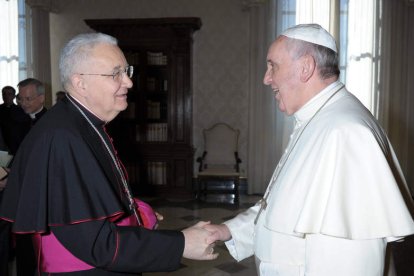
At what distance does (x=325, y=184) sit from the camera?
4.82 feet

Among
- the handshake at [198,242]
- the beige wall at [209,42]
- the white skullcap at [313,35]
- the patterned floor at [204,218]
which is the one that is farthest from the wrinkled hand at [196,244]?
the beige wall at [209,42]

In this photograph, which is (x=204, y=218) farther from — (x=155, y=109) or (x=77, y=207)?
(x=77, y=207)

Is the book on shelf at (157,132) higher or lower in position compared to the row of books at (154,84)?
lower

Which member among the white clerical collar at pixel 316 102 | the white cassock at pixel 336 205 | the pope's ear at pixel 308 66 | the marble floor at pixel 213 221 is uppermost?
the pope's ear at pixel 308 66

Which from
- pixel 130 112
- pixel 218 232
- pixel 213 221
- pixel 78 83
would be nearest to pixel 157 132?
pixel 130 112

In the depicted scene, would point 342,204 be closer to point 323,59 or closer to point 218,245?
point 323,59

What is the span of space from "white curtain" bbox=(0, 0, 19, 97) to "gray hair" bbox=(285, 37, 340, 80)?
698 cm

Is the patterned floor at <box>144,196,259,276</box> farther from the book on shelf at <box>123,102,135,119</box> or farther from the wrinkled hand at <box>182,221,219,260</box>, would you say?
the wrinkled hand at <box>182,221,219,260</box>

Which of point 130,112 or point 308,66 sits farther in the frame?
point 130,112

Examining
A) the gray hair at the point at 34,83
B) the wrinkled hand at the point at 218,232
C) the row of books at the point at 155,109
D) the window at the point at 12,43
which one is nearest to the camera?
the wrinkled hand at the point at 218,232

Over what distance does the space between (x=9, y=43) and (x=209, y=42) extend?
3.72 metres

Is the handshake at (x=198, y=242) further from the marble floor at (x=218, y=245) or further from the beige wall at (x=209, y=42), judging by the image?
the beige wall at (x=209, y=42)

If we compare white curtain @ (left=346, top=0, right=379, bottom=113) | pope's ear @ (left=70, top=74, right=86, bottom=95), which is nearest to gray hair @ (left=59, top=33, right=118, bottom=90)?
pope's ear @ (left=70, top=74, right=86, bottom=95)

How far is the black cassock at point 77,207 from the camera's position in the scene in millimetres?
1391
